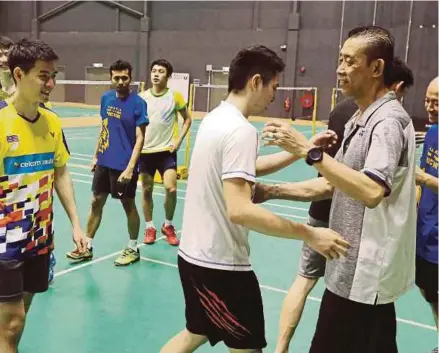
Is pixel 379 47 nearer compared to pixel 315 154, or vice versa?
pixel 315 154

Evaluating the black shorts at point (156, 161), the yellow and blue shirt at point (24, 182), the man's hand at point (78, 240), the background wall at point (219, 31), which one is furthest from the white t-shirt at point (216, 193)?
the background wall at point (219, 31)

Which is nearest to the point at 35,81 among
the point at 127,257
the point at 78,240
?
the point at 78,240

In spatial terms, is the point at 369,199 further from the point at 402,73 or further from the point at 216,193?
the point at 402,73

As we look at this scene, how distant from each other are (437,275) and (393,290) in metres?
1.00

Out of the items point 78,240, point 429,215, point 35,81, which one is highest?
point 35,81

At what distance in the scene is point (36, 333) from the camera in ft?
12.3

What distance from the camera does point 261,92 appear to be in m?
2.35

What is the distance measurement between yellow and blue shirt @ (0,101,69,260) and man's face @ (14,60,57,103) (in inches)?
4.5

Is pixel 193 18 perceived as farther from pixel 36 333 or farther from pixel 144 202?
pixel 36 333

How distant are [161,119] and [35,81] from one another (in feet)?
11.4

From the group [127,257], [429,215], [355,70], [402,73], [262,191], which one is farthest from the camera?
[127,257]

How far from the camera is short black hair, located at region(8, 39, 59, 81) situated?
264 centimetres

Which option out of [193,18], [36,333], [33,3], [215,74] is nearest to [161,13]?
[193,18]

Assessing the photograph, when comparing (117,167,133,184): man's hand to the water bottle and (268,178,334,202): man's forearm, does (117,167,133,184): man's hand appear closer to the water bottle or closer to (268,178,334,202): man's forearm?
the water bottle
